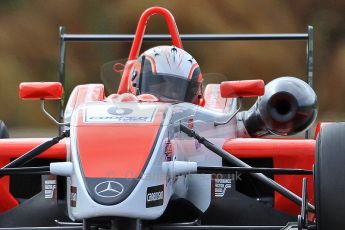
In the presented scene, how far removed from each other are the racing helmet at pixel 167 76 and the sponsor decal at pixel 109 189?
1746 mm

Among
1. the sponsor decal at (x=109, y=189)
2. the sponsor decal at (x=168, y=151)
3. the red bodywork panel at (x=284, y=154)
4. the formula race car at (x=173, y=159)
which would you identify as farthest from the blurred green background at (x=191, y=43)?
the sponsor decal at (x=109, y=189)

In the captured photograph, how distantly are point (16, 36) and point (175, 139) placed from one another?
14.6 meters

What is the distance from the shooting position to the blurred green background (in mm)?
18859

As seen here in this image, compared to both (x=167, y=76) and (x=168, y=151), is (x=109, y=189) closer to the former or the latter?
(x=168, y=151)

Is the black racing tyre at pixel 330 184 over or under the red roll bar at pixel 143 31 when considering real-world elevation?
under

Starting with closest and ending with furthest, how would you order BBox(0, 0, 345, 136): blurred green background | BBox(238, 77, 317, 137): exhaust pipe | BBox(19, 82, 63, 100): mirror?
BBox(19, 82, 63, 100): mirror, BBox(238, 77, 317, 137): exhaust pipe, BBox(0, 0, 345, 136): blurred green background

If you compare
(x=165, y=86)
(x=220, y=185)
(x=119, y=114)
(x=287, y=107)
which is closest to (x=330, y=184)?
(x=119, y=114)

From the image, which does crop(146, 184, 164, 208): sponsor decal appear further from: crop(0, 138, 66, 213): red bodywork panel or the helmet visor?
the helmet visor

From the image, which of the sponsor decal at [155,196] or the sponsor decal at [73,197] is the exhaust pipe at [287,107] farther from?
the sponsor decal at [73,197]

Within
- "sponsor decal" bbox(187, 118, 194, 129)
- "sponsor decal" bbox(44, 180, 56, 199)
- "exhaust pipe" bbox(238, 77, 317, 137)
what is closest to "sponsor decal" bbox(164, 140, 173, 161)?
"sponsor decal" bbox(187, 118, 194, 129)

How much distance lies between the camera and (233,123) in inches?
289

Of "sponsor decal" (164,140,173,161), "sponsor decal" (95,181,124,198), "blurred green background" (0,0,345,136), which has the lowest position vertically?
Result: "sponsor decal" (95,181,124,198)

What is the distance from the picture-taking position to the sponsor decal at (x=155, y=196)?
5117 mm

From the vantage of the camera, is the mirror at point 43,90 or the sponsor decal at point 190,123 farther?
the mirror at point 43,90
